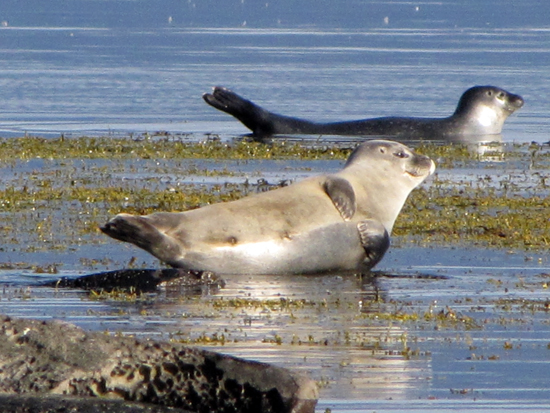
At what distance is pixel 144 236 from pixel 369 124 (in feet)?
41.7

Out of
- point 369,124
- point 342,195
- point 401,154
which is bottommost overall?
point 342,195

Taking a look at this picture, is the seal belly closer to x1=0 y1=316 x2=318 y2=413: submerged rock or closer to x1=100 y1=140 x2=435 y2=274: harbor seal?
x1=100 y1=140 x2=435 y2=274: harbor seal

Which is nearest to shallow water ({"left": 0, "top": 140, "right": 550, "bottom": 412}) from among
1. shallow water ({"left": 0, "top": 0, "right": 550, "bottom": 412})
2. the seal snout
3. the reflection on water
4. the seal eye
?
shallow water ({"left": 0, "top": 0, "right": 550, "bottom": 412})

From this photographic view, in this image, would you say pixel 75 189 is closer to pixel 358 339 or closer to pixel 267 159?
pixel 267 159

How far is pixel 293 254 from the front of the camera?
1020 cm

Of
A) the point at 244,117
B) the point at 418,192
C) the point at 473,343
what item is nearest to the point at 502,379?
the point at 473,343

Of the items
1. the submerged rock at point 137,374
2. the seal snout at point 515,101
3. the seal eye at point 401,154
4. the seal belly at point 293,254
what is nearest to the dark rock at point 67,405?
the submerged rock at point 137,374

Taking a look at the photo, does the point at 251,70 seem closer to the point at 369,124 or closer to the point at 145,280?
the point at 369,124

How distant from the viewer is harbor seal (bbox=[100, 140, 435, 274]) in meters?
9.86

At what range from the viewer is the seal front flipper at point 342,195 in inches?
416

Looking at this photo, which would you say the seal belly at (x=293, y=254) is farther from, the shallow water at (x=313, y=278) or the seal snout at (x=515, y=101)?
the seal snout at (x=515, y=101)

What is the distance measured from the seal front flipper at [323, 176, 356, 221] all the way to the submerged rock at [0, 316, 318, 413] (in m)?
4.63

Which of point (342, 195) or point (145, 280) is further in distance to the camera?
point (342, 195)

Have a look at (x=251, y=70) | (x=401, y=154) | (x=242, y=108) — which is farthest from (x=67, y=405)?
(x=251, y=70)
